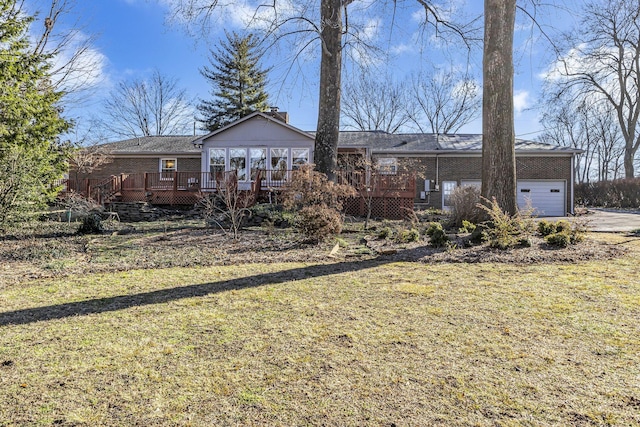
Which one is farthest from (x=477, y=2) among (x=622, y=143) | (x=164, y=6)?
(x=622, y=143)

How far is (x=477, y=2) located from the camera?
35.9 ft

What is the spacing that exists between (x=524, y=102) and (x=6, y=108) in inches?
1034

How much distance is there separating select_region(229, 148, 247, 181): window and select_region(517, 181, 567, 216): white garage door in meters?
13.7

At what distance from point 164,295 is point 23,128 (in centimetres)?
803

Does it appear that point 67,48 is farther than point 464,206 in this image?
Yes

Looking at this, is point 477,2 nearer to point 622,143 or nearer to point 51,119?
point 51,119

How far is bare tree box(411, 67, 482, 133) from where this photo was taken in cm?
3356

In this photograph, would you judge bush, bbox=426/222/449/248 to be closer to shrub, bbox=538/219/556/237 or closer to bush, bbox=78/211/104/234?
shrub, bbox=538/219/556/237

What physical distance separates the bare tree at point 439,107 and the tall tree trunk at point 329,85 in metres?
25.2

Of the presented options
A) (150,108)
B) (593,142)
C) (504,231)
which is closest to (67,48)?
(504,231)

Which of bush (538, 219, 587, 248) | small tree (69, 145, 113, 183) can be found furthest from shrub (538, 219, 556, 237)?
small tree (69, 145, 113, 183)

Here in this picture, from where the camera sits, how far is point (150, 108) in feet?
123

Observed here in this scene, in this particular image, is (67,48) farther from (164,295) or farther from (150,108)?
(150,108)

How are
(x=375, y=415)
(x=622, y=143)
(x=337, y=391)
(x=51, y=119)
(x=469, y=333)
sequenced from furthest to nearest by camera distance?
(x=622, y=143)
(x=51, y=119)
(x=469, y=333)
(x=337, y=391)
(x=375, y=415)
